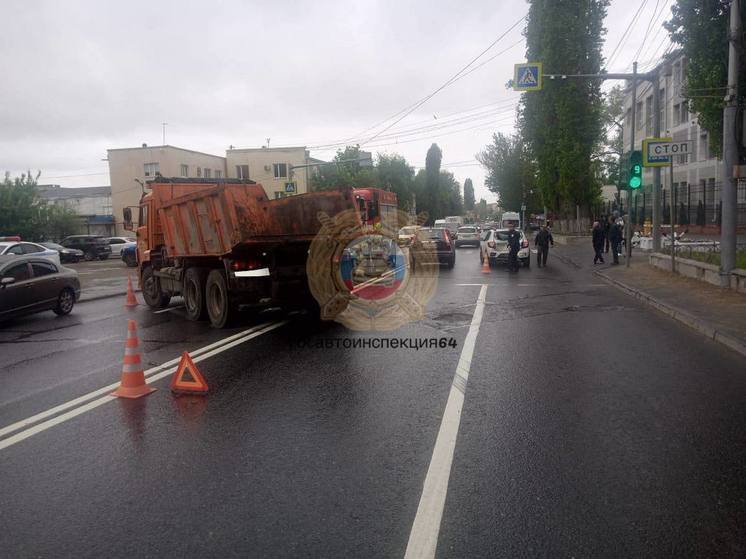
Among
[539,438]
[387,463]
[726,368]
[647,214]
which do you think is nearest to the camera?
[387,463]

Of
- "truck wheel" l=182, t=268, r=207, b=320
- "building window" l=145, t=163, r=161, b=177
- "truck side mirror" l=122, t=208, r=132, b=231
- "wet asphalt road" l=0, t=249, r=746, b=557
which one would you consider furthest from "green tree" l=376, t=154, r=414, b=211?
"wet asphalt road" l=0, t=249, r=746, b=557

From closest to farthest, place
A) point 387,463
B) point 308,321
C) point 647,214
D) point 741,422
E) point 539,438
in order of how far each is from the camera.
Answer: point 387,463
point 539,438
point 741,422
point 308,321
point 647,214

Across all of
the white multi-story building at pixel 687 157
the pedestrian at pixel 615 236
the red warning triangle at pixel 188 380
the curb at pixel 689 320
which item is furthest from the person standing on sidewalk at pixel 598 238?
the red warning triangle at pixel 188 380

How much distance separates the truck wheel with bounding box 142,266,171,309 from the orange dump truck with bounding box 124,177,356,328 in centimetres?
270

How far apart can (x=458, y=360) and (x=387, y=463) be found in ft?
12.0

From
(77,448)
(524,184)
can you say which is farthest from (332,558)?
(524,184)

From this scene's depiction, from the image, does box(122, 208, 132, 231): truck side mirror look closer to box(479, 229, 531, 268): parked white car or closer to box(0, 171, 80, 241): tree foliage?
box(479, 229, 531, 268): parked white car

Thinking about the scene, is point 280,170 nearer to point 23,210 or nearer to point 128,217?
point 23,210

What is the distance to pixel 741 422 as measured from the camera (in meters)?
5.55

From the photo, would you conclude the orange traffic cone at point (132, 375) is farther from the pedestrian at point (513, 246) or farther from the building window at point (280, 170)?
the building window at point (280, 170)

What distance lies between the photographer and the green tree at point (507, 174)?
77.6 meters

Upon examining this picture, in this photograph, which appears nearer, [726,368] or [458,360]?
[726,368]

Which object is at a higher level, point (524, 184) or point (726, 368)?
point (524, 184)

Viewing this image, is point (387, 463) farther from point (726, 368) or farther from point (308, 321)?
point (308, 321)
